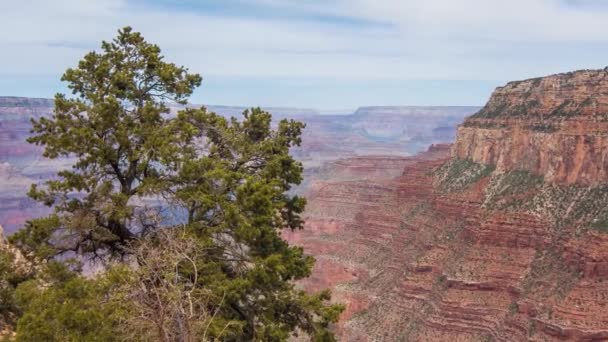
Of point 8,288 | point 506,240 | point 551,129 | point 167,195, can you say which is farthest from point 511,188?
point 8,288

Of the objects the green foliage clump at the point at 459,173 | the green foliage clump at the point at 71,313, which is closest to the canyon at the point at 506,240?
the green foliage clump at the point at 459,173

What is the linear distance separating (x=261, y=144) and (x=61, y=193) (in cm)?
624

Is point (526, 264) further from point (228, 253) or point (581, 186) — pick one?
point (228, 253)

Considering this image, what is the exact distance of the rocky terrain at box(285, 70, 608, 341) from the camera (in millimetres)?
52156

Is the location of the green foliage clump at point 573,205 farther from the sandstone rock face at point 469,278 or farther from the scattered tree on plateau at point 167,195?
the scattered tree on plateau at point 167,195

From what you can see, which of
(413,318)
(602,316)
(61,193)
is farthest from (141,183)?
(413,318)

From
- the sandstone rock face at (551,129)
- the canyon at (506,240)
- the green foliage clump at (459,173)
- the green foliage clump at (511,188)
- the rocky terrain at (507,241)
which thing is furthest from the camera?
the green foliage clump at (459,173)

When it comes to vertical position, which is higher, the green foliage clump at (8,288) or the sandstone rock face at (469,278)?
the green foliage clump at (8,288)

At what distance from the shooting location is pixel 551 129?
67625 mm

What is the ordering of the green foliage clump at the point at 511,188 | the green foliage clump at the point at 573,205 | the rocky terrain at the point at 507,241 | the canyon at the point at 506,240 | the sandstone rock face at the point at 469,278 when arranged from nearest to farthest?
the sandstone rock face at the point at 469,278
the rocky terrain at the point at 507,241
the canyon at the point at 506,240
the green foliage clump at the point at 573,205
the green foliage clump at the point at 511,188

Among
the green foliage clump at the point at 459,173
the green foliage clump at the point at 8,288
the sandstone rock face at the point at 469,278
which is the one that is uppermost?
the green foliage clump at the point at 8,288

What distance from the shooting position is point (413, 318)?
6228cm

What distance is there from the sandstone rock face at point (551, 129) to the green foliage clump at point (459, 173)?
3.86 feet

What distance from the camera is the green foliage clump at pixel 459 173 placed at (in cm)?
8050
